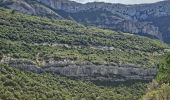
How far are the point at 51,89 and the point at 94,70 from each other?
3102 cm

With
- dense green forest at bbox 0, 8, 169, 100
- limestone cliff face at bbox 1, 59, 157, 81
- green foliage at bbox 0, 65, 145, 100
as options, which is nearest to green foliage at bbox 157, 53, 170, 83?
dense green forest at bbox 0, 8, 169, 100

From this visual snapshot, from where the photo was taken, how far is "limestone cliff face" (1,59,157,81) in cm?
15938

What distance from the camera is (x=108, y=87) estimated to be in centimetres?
16425

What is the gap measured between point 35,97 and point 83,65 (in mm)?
43086

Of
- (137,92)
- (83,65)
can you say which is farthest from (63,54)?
(137,92)

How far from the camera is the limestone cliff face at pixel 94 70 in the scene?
159 metres

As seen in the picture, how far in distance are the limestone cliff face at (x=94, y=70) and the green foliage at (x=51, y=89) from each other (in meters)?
4.60

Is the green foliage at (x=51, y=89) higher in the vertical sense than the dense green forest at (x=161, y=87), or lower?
lower

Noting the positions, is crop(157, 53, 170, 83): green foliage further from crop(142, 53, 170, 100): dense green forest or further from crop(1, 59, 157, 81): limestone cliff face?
crop(1, 59, 157, 81): limestone cliff face

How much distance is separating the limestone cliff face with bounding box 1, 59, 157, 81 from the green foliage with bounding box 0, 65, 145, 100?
460 cm

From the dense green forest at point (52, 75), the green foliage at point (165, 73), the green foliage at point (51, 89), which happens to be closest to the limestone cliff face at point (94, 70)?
the dense green forest at point (52, 75)

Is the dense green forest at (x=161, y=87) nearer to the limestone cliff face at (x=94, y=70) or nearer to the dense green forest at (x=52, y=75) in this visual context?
the dense green forest at (x=52, y=75)

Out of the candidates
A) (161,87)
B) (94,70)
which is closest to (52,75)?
(94,70)

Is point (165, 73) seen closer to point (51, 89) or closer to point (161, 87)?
point (161, 87)
